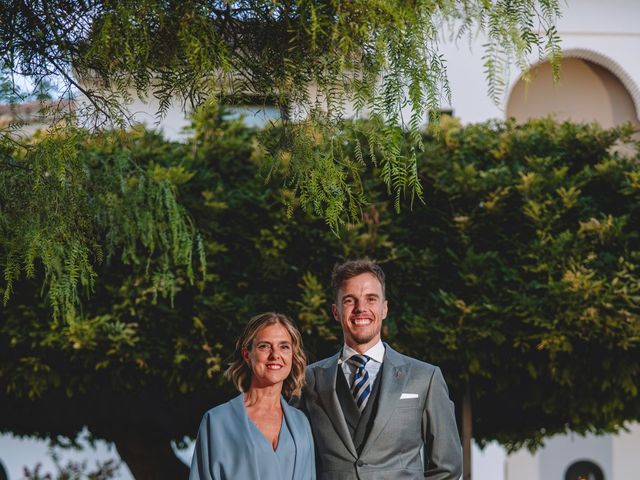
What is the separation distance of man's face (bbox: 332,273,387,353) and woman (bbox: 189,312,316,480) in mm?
227

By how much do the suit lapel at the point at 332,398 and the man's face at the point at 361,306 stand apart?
188mm

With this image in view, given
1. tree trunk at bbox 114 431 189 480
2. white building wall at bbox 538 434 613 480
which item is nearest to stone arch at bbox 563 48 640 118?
white building wall at bbox 538 434 613 480

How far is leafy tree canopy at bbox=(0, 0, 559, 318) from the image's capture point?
A: 2957 millimetres

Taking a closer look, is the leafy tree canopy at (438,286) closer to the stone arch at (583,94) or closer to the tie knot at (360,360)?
the tie knot at (360,360)

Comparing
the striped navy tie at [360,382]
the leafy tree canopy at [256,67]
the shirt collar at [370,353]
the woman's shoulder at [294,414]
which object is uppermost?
the leafy tree canopy at [256,67]

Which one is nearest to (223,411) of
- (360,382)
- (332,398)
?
(332,398)

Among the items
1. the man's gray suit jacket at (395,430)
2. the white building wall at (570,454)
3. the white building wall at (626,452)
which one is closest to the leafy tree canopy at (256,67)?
the man's gray suit jacket at (395,430)

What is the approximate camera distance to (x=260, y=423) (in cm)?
356

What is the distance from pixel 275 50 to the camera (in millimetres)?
3320

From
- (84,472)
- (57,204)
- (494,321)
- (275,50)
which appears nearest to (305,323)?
(494,321)

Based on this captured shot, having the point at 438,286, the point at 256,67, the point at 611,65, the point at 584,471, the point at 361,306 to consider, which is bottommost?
the point at 584,471

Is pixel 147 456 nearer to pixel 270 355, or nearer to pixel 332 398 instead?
pixel 332 398

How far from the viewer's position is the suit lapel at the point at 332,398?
364 cm

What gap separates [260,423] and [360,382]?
1.58 feet
